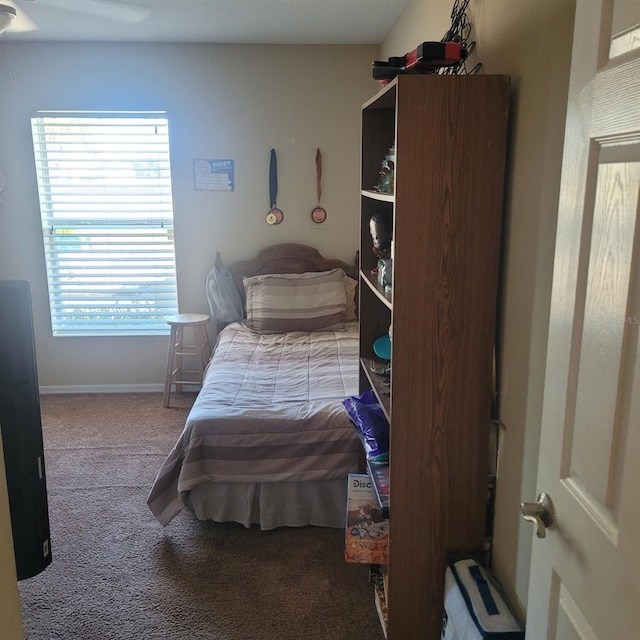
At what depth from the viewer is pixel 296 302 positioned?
4098 millimetres

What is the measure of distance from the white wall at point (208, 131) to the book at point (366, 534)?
96.5 inches

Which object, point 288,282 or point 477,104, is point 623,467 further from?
point 288,282

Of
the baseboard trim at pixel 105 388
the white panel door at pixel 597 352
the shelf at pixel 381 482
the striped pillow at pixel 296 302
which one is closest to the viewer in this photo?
the white panel door at pixel 597 352

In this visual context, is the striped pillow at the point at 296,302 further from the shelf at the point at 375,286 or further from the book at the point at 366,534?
the book at the point at 366,534

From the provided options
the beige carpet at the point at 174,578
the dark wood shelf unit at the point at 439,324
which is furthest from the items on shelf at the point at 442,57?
the beige carpet at the point at 174,578

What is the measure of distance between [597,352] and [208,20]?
329 centimetres

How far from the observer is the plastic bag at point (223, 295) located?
426 centimetres

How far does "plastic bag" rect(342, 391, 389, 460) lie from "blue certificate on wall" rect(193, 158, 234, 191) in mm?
2275

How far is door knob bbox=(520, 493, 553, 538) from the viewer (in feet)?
3.80

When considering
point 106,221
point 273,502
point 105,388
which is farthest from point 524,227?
point 105,388

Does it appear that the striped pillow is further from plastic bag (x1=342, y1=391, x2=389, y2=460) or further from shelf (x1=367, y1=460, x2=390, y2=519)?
shelf (x1=367, y1=460, x2=390, y2=519)

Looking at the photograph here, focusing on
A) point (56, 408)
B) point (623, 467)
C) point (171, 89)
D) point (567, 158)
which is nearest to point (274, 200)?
point (171, 89)

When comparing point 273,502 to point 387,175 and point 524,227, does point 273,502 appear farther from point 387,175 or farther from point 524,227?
point 524,227

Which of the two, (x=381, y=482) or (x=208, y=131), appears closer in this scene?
(x=381, y=482)
